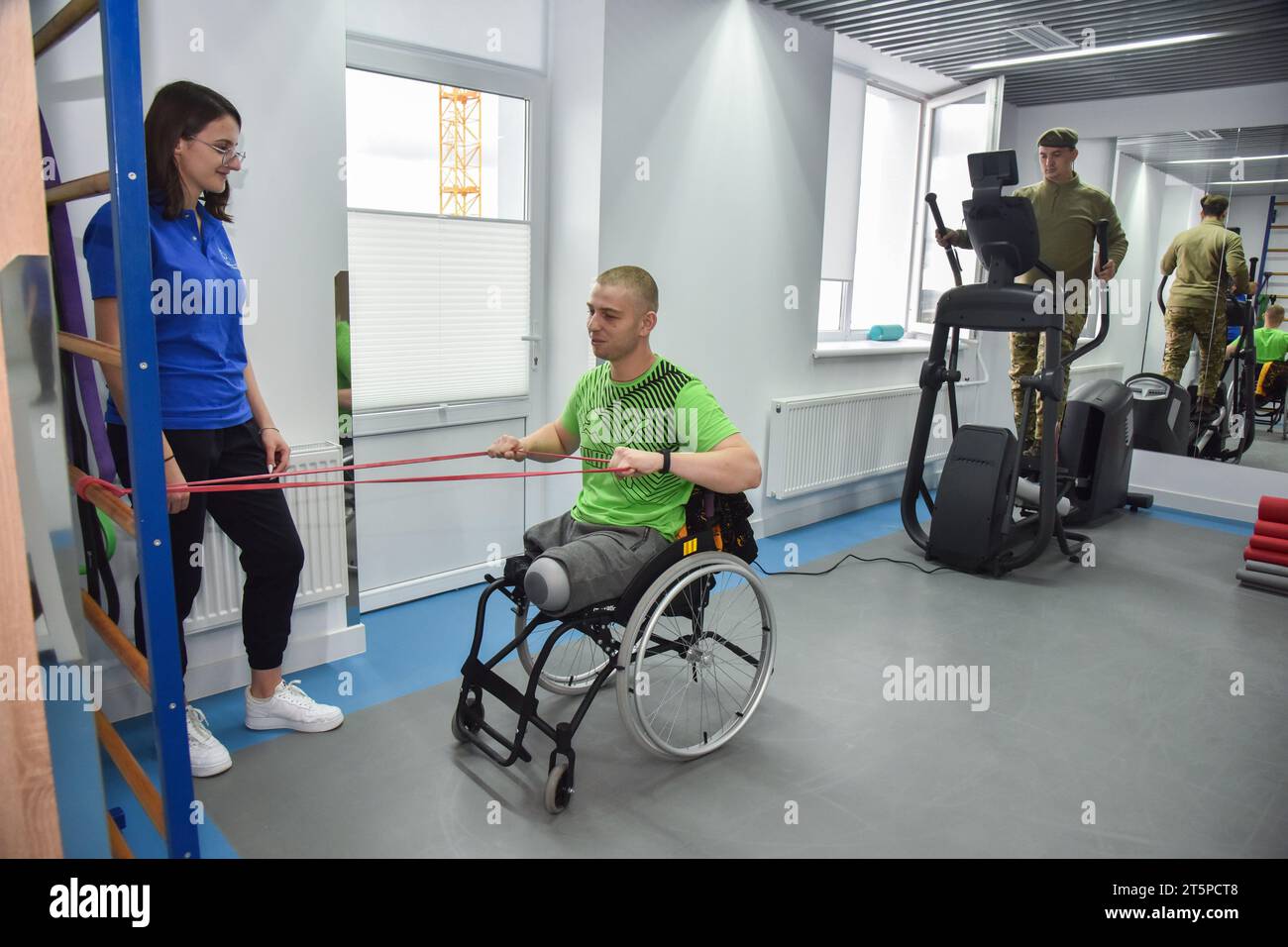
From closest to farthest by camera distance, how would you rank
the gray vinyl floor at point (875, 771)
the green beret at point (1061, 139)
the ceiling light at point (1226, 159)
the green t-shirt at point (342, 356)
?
the gray vinyl floor at point (875, 771) → the green t-shirt at point (342, 356) → the green beret at point (1061, 139) → the ceiling light at point (1226, 159)

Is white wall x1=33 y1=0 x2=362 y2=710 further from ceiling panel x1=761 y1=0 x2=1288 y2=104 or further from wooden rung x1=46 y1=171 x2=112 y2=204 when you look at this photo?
ceiling panel x1=761 y1=0 x2=1288 y2=104

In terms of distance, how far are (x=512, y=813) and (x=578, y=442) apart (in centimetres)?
103

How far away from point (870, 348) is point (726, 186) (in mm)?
1677

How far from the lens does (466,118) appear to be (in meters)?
3.47

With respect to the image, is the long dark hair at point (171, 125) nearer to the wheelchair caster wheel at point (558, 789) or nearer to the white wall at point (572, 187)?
the wheelchair caster wheel at point (558, 789)

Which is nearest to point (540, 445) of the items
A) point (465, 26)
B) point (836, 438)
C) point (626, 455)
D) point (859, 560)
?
point (626, 455)

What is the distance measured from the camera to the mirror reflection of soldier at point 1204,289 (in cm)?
523

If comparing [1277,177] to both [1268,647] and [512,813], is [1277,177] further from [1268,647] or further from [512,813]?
[512,813]

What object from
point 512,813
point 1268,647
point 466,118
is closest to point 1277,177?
point 1268,647

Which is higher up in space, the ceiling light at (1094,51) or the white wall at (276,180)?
the ceiling light at (1094,51)

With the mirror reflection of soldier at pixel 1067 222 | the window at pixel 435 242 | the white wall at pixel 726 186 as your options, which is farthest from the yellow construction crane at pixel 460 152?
the mirror reflection of soldier at pixel 1067 222

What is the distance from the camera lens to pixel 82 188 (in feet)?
5.02

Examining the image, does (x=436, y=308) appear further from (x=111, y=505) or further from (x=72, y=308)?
(x=111, y=505)

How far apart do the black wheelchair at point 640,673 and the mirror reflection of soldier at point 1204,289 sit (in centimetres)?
417
